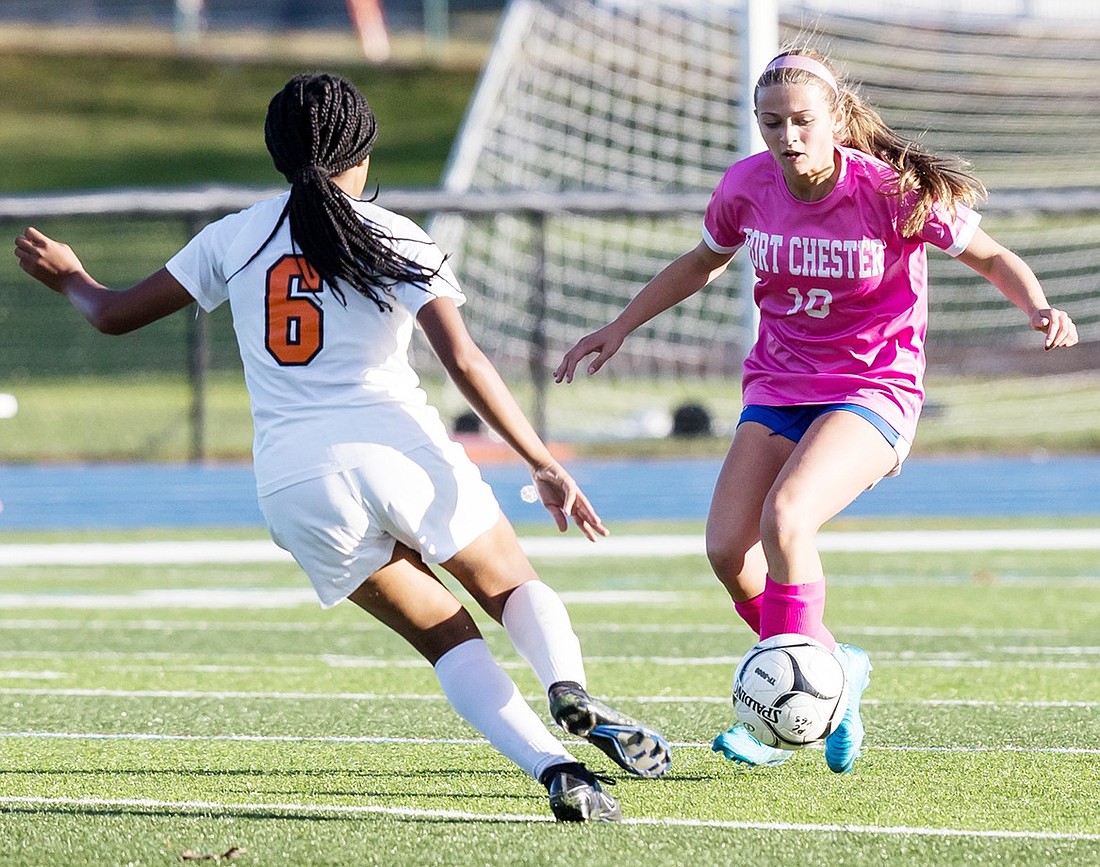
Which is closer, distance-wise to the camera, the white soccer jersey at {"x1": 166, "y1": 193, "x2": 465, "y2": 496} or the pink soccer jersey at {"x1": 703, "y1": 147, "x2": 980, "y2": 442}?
the white soccer jersey at {"x1": 166, "y1": 193, "x2": 465, "y2": 496}

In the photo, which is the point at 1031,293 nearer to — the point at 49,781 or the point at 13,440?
the point at 49,781

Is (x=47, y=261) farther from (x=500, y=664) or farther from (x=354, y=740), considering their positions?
(x=500, y=664)

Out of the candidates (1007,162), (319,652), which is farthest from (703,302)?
(319,652)

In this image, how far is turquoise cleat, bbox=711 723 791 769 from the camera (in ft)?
15.5

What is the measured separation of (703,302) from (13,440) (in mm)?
7102

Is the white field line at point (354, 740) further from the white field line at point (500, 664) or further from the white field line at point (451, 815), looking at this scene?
the white field line at point (500, 664)

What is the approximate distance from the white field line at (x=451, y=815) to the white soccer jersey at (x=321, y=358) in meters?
0.81

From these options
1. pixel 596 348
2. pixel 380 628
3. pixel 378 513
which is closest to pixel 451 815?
pixel 378 513

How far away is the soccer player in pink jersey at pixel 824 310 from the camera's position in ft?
14.8

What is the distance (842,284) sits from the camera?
4.67m

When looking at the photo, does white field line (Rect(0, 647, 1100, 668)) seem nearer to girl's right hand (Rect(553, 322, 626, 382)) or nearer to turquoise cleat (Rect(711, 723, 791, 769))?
turquoise cleat (Rect(711, 723, 791, 769))

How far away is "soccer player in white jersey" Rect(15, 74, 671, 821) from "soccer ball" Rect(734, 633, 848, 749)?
1.43ft

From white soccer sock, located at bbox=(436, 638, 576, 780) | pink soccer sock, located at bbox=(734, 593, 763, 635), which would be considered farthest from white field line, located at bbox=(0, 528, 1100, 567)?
white soccer sock, located at bbox=(436, 638, 576, 780)

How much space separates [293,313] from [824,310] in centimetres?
152
